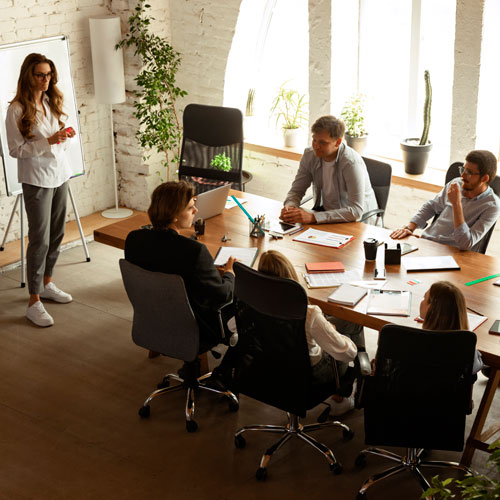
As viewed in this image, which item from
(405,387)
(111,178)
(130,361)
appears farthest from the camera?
(111,178)

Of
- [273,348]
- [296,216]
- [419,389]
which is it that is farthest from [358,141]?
[419,389]

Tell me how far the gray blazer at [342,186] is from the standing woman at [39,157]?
158cm

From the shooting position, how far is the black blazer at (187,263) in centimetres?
357

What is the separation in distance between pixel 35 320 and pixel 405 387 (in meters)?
2.90

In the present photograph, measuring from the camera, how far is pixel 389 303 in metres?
3.62

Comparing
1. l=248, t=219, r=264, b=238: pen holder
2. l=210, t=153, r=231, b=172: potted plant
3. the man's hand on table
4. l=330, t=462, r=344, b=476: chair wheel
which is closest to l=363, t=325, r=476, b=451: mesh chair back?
l=330, t=462, r=344, b=476: chair wheel

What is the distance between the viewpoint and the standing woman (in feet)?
15.7

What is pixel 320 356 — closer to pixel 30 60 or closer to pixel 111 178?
pixel 30 60

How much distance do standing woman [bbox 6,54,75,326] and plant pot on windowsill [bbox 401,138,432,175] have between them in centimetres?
262

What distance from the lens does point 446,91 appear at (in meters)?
6.10

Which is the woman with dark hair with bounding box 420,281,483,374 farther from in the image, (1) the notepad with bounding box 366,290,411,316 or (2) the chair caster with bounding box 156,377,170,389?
(2) the chair caster with bounding box 156,377,170,389

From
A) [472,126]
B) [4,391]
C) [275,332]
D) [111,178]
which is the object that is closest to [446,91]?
[472,126]

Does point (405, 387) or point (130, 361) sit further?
point (130, 361)

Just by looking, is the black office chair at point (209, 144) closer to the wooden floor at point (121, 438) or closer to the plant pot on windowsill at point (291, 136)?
the plant pot on windowsill at point (291, 136)
